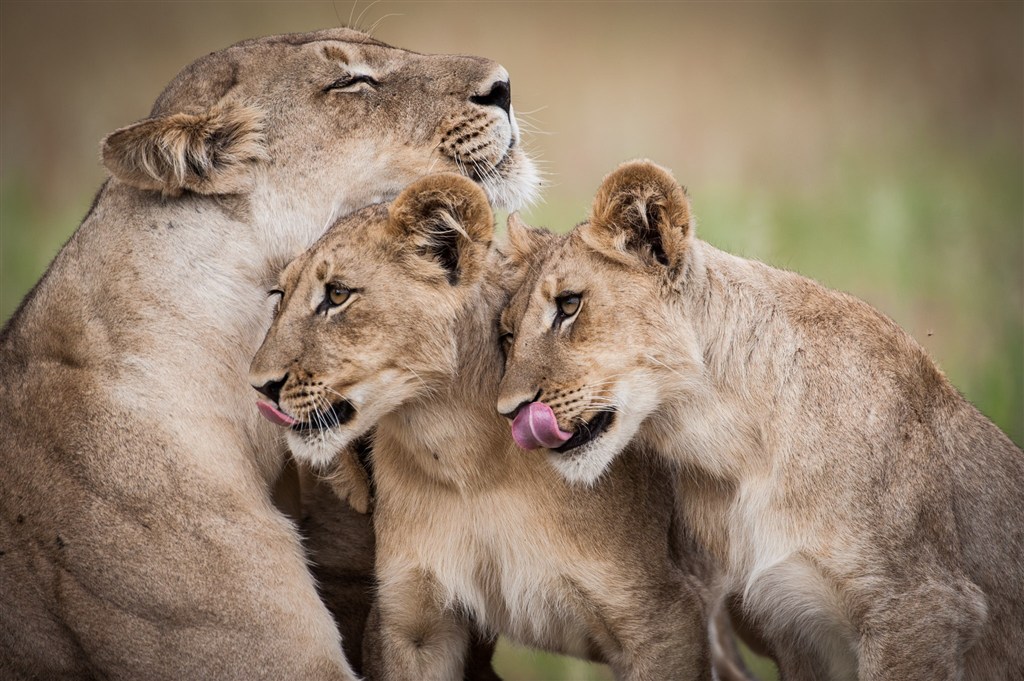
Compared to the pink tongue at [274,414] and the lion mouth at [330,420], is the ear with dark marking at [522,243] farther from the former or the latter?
the pink tongue at [274,414]

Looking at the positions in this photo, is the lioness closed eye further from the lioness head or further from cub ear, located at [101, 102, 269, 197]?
cub ear, located at [101, 102, 269, 197]

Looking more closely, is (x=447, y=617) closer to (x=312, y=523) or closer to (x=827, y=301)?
(x=312, y=523)

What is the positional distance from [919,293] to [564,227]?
2445 millimetres

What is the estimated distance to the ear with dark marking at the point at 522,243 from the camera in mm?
5090

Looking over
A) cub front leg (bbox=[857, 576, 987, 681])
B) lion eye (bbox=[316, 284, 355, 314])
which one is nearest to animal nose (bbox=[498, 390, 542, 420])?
lion eye (bbox=[316, 284, 355, 314])

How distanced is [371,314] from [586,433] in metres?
0.77

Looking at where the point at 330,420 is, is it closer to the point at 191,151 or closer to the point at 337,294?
the point at 337,294

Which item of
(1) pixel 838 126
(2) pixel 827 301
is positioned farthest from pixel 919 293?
(2) pixel 827 301

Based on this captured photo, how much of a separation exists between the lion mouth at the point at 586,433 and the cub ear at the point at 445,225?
0.63 meters

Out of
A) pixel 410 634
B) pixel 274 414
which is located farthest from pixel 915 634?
pixel 274 414

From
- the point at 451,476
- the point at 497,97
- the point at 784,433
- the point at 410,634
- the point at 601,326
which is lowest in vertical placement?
the point at 410,634

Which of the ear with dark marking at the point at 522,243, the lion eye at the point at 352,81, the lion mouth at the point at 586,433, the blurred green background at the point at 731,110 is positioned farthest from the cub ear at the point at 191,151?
the blurred green background at the point at 731,110

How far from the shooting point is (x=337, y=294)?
463 centimetres

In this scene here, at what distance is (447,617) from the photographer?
16.2 ft
